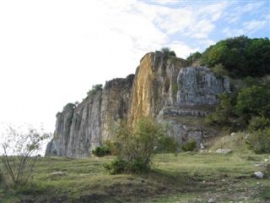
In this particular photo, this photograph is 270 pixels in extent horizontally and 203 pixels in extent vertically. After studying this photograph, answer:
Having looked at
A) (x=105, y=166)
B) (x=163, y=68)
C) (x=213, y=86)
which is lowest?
(x=105, y=166)

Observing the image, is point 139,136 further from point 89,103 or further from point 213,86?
point 89,103

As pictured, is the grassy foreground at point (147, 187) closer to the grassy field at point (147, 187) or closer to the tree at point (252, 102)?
the grassy field at point (147, 187)

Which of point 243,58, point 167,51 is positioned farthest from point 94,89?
point 243,58

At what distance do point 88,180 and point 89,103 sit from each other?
2569 inches

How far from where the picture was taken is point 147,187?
15.0 meters

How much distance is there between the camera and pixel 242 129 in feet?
139

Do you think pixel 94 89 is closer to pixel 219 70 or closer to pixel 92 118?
pixel 92 118

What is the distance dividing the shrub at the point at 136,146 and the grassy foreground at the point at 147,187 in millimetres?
532

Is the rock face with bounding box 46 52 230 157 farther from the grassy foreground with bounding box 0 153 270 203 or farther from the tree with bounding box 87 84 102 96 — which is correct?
the grassy foreground with bounding box 0 153 270 203

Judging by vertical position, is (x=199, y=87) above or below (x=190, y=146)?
above

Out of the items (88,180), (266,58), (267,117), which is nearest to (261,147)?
(267,117)

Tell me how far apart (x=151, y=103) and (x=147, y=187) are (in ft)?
142

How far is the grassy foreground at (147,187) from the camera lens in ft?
45.5

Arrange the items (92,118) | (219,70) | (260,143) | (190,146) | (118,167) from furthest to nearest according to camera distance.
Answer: (92,118) < (219,70) < (190,146) < (260,143) < (118,167)
